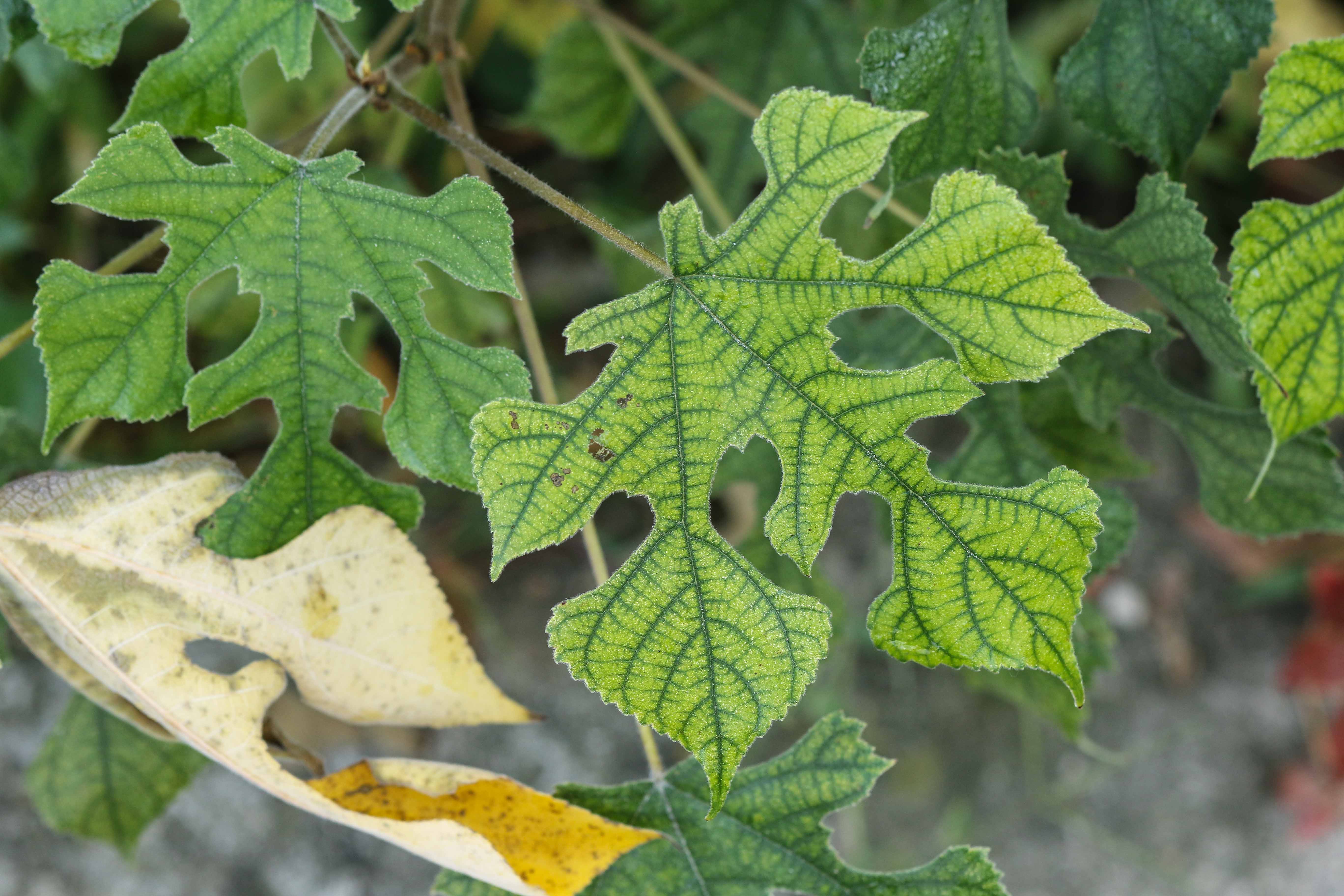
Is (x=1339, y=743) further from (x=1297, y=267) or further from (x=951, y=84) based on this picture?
(x=951, y=84)

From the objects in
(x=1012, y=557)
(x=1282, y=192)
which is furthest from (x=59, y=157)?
(x=1282, y=192)

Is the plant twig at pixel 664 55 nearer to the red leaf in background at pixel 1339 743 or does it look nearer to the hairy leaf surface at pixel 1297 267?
the hairy leaf surface at pixel 1297 267

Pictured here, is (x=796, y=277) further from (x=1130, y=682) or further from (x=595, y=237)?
(x=1130, y=682)

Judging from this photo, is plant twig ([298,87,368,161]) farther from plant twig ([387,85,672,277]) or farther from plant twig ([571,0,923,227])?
plant twig ([571,0,923,227])

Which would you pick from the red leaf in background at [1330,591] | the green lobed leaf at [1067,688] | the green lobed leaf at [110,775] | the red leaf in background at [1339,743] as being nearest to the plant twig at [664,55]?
the green lobed leaf at [1067,688]

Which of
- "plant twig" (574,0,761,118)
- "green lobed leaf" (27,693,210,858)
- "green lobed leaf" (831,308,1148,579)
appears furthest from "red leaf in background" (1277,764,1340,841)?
"green lobed leaf" (27,693,210,858)
